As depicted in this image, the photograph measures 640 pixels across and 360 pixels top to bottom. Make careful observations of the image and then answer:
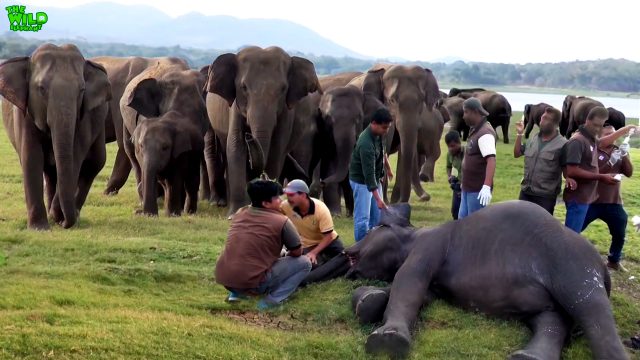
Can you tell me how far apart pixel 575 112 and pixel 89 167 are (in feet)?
61.5

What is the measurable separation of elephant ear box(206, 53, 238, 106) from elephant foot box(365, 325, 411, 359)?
6.91 m

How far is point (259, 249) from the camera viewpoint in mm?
7430

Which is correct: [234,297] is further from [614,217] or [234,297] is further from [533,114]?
[533,114]

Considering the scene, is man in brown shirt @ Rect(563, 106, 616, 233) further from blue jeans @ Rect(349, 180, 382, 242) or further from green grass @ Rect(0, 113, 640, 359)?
blue jeans @ Rect(349, 180, 382, 242)

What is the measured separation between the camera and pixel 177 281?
8062 millimetres

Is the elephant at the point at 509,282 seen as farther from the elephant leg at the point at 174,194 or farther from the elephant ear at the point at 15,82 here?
the elephant leg at the point at 174,194

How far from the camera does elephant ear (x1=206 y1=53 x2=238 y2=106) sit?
12406 mm

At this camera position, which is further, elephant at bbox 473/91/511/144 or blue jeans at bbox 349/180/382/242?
elephant at bbox 473/91/511/144

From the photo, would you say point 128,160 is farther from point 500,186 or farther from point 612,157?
point 612,157

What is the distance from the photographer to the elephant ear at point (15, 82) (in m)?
10.5

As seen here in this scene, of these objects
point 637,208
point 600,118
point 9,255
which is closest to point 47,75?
point 9,255

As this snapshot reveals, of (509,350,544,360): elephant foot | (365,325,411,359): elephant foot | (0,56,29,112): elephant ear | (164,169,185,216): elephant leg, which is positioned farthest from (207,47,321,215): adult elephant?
(509,350,544,360): elephant foot

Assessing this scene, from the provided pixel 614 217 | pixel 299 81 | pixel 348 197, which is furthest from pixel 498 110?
pixel 614 217

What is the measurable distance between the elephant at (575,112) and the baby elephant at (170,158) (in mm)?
15549
